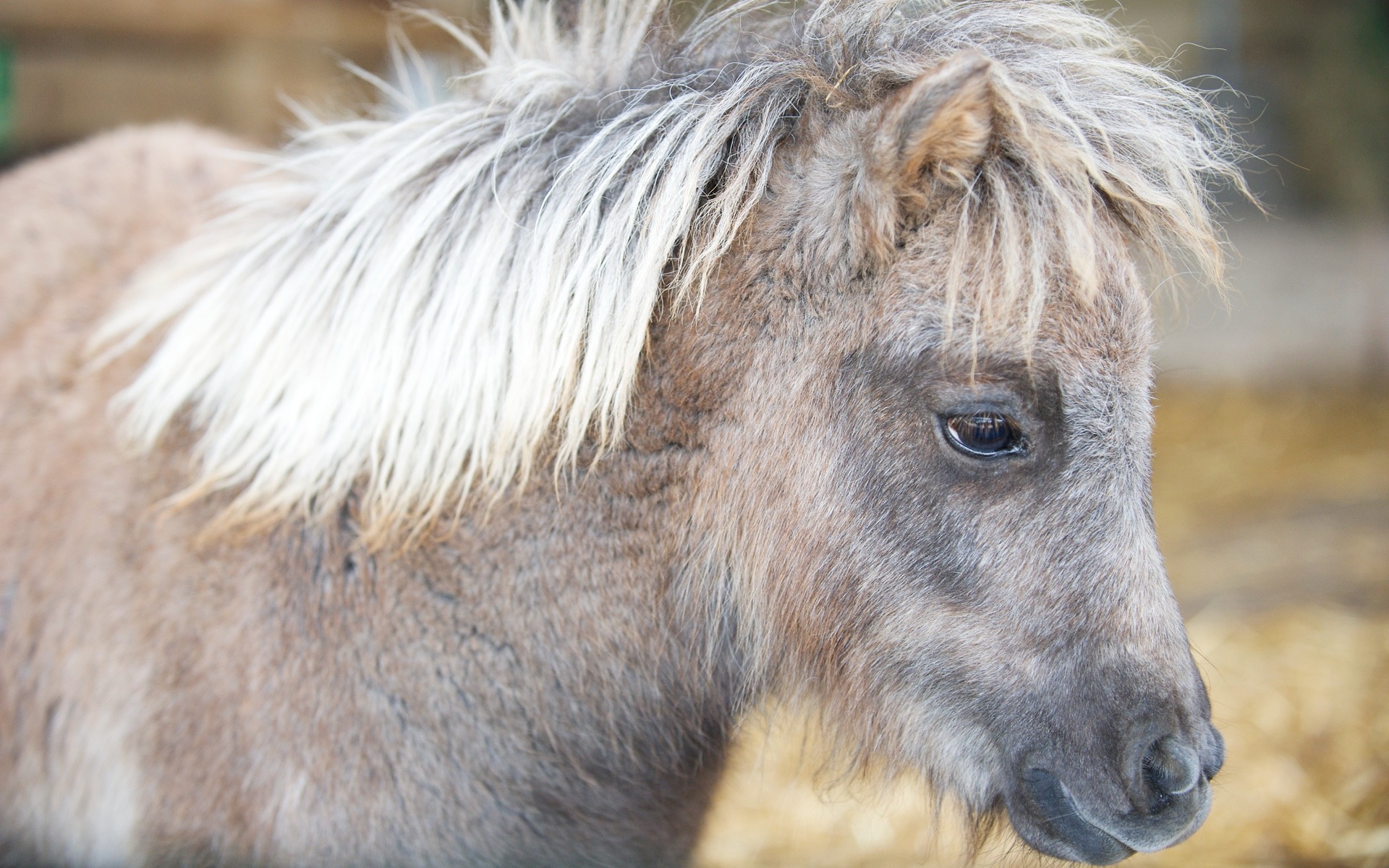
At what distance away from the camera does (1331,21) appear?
294 inches

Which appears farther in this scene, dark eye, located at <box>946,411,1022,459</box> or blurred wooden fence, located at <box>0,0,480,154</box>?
blurred wooden fence, located at <box>0,0,480,154</box>

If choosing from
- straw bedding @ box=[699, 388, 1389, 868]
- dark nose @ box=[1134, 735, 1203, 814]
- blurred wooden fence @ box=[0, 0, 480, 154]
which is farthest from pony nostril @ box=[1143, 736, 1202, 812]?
blurred wooden fence @ box=[0, 0, 480, 154]

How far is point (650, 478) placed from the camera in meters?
1.56

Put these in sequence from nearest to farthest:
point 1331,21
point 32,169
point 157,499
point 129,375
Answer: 1. point 157,499
2. point 129,375
3. point 32,169
4. point 1331,21

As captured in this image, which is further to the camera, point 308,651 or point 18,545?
point 18,545

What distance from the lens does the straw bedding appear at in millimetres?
2725

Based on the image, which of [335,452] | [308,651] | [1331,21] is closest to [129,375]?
[335,452]

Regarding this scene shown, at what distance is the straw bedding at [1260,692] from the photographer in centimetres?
272

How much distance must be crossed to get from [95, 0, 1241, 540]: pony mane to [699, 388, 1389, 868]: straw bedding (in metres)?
0.83

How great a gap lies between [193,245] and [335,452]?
24.3 inches

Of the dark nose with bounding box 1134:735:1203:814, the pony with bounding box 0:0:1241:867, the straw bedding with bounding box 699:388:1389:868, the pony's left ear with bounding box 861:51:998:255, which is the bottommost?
the straw bedding with bounding box 699:388:1389:868

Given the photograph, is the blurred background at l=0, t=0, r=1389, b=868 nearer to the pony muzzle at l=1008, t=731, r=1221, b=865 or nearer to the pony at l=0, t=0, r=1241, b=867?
the pony muzzle at l=1008, t=731, r=1221, b=865

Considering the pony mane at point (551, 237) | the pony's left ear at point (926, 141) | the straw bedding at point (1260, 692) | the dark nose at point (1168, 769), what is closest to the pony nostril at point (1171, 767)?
the dark nose at point (1168, 769)

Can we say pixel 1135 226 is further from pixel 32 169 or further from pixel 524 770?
pixel 32 169
